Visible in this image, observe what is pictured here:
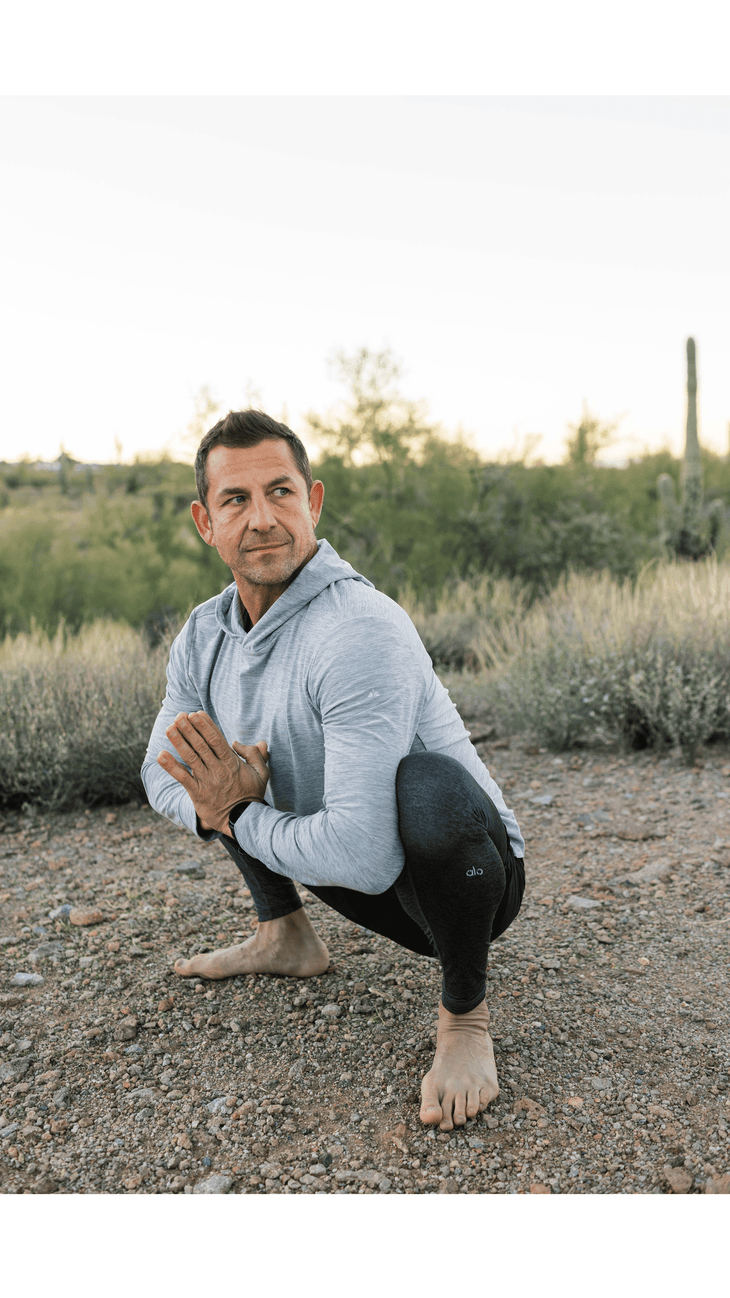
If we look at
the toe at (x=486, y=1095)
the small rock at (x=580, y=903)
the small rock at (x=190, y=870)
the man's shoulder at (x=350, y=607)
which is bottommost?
the small rock at (x=190, y=870)

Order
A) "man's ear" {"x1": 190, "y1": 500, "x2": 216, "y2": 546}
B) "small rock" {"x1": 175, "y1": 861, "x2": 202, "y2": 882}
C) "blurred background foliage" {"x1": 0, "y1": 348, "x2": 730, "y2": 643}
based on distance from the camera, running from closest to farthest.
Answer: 1. "man's ear" {"x1": 190, "y1": 500, "x2": 216, "y2": 546}
2. "small rock" {"x1": 175, "y1": 861, "x2": 202, "y2": 882}
3. "blurred background foliage" {"x1": 0, "y1": 348, "x2": 730, "y2": 643}

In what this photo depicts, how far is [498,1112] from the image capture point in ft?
6.53

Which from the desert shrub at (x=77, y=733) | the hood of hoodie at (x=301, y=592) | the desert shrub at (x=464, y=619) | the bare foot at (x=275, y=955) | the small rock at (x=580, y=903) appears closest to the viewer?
the hood of hoodie at (x=301, y=592)

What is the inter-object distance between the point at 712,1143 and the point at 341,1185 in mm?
766

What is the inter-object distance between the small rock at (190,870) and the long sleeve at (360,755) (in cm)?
166

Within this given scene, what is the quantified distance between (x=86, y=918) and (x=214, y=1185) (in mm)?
1416

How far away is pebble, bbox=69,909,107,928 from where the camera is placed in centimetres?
305

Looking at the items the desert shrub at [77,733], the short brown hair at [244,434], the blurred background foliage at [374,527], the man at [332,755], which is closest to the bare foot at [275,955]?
the man at [332,755]

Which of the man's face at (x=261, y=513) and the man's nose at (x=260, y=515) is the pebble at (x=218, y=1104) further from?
the man's nose at (x=260, y=515)

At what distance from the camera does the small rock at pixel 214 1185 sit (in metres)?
1.80

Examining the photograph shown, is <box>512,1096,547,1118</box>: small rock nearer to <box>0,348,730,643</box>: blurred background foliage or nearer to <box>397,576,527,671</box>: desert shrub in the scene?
<box>397,576,527,671</box>: desert shrub

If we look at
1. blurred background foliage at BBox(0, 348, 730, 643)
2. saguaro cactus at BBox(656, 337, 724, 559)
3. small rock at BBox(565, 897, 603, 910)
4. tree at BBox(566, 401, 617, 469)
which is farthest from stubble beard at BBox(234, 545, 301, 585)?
tree at BBox(566, 401, 617, 469)

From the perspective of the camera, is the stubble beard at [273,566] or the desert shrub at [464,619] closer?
the stubble beard at [273,566]

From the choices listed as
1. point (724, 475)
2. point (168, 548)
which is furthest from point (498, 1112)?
point (724, 475)
